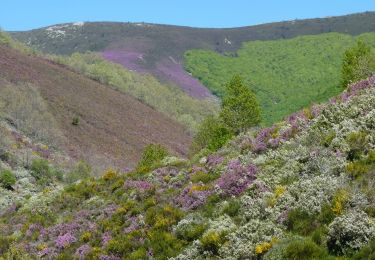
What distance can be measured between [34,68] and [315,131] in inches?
3058

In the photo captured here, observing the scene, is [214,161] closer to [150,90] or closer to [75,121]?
[75,121]

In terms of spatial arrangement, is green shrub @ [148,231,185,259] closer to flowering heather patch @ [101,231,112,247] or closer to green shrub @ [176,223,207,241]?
green shrub @ [176,223,207,241]

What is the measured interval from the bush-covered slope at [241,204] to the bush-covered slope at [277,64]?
12937 cm

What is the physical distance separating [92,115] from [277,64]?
112638mm

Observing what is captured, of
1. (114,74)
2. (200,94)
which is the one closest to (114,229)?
(114,74)

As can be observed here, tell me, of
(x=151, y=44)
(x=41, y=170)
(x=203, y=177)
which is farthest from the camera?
(x=151, y=44)

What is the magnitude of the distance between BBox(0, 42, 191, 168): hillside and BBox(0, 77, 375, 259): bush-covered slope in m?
40.4

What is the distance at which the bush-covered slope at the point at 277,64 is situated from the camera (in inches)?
6388

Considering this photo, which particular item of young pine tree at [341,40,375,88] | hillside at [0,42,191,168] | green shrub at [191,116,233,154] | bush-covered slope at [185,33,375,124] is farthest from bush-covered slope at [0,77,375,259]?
bush-covered slope at [185,33,375,124]

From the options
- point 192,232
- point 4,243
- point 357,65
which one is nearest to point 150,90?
point 357,65

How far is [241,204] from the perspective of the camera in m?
17.5

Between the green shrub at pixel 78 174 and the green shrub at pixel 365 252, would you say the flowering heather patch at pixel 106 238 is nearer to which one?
the green shrub at pixel 365 252

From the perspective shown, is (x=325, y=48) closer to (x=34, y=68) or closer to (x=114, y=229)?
(x=34, y=68)

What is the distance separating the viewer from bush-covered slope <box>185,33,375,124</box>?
6388 inches
